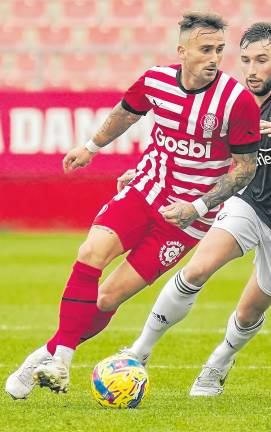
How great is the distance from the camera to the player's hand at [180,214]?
5.96 meters

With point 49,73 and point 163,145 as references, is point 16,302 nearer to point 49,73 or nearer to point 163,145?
point 163,145

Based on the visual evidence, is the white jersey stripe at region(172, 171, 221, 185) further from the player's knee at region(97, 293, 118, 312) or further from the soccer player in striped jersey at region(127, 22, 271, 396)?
the player's knee at region(97, 293, 118, 312)

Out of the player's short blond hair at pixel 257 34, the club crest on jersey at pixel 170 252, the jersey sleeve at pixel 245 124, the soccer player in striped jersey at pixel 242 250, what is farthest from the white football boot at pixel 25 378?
the player's short blond hair at pixel 257 34

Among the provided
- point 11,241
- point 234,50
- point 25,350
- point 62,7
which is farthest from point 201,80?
point 62,7

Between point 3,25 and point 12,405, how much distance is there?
48.0 ft

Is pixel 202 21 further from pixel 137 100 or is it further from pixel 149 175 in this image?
pixel 149 175

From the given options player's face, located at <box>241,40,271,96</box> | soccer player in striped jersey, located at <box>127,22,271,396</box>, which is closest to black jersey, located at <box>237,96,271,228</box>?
soccer player in striped jersey, located at <box>127,22,271,396</box>

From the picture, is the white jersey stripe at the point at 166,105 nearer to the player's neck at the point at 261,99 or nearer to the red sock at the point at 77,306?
the player's neck at the point at 261,99

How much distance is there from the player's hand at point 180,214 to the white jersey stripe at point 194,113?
425mm

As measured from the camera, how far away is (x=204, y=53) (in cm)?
612

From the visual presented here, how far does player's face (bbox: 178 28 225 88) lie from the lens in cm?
611

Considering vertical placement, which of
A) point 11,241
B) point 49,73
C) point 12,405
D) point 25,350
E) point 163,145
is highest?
point 163,145

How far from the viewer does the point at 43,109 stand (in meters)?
17.9

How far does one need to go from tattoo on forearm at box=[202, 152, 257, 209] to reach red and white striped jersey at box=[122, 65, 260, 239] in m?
0.06
